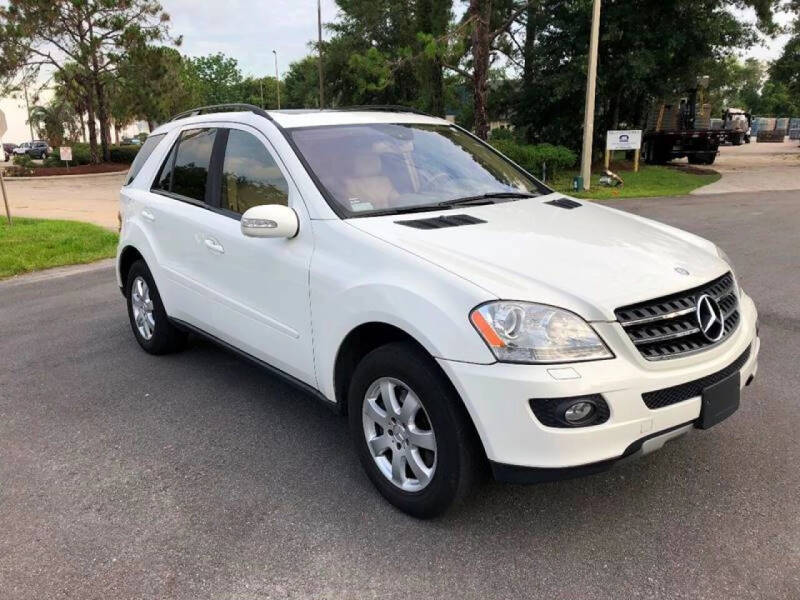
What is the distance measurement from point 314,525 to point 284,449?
0.78 metres

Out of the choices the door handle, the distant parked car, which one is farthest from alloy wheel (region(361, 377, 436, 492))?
the distant parked car

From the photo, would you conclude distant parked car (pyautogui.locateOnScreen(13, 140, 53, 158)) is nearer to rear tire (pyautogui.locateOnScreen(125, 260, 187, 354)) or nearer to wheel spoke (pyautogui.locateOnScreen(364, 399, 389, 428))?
A: rear tire (pyautogui.locateOnScreen(125, 260, 187, 354))

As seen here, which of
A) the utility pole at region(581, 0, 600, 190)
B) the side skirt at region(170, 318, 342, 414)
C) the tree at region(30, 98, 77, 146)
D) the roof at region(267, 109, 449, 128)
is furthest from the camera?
the tree at region(30, 98, 77, 146)

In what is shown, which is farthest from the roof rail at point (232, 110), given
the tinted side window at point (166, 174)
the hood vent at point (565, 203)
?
the hood vent at point (565, 203)

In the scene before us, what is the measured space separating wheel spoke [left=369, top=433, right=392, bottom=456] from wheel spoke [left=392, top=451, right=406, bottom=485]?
0.20 ft

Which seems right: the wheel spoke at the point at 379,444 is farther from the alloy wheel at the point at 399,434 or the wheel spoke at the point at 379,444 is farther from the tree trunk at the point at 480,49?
the tree trunk at the point at 480,49

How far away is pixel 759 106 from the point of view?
95250mm

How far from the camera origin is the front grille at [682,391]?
2541 mm

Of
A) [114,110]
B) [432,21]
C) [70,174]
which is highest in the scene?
[432,21]

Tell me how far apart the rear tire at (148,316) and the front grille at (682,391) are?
3.46 m

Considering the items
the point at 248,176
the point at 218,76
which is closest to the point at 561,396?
the point at 248,176

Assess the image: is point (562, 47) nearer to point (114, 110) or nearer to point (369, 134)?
point (369, 134)

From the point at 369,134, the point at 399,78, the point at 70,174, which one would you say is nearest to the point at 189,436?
the point at 369,134

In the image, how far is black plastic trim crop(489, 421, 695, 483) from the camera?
2.49 metres
